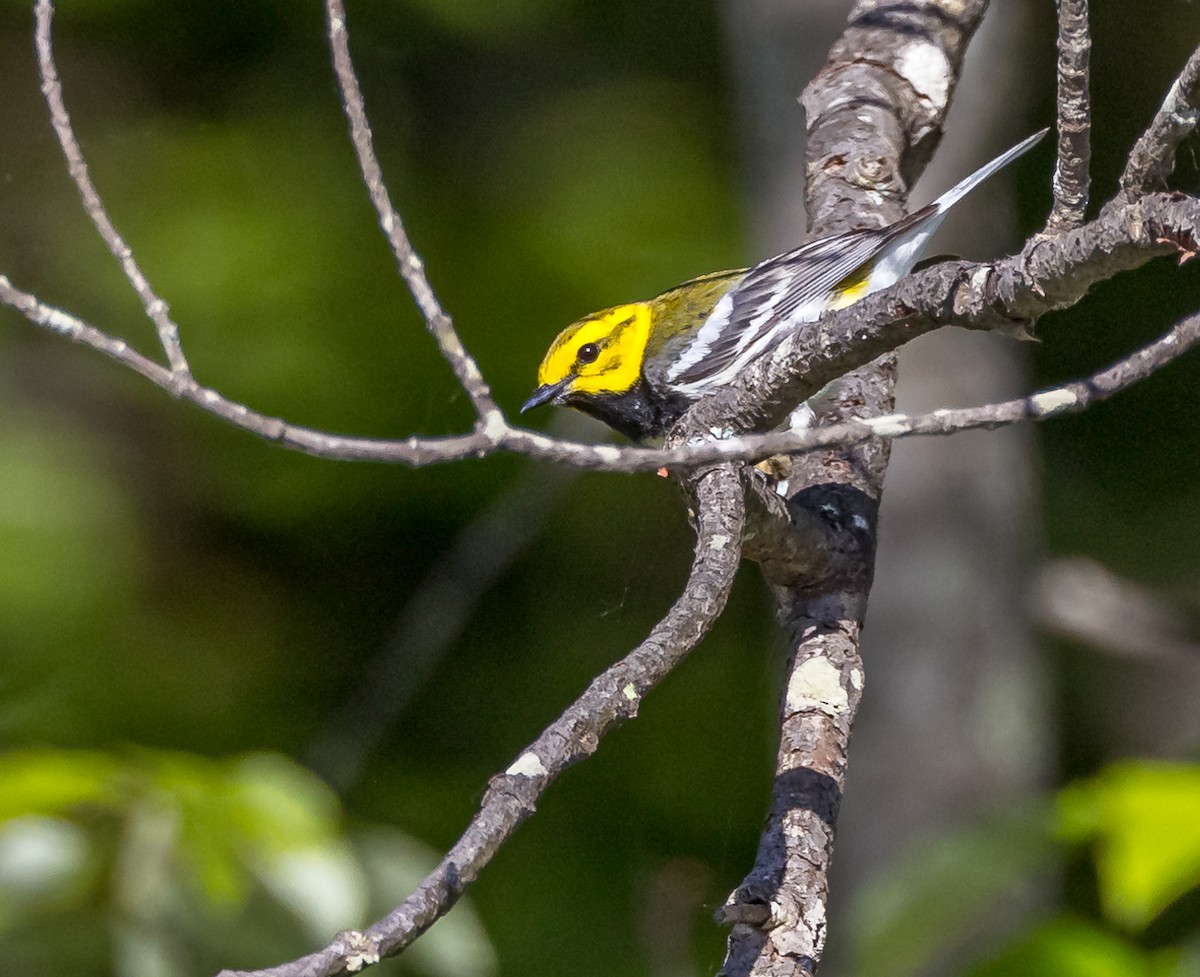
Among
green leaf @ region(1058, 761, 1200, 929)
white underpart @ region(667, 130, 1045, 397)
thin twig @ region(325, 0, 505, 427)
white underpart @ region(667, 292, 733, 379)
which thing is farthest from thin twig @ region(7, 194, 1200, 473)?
white underpart @ region(667, 292, 733, 379)

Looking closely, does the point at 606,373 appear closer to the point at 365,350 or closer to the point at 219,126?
the point at 365,350

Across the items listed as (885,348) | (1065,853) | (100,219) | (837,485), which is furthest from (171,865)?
(885,348)

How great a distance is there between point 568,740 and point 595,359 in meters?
2.80

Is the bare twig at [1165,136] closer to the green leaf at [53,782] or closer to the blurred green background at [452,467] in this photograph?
the green leaf at [53,782]

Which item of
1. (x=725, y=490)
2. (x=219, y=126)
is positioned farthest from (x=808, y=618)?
(x=219, y=126)

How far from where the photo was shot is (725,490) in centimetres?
193

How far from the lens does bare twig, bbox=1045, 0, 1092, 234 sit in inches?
61.9

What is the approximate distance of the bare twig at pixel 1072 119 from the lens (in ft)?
5.16

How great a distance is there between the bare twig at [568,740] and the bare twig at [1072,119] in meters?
0.57

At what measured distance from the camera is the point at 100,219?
1720 mm

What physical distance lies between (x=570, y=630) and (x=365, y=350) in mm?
1510

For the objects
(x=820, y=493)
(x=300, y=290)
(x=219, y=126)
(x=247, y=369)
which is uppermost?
(x=219, y=126)

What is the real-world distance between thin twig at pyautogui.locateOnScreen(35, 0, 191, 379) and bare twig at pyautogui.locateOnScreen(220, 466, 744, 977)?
51 cm

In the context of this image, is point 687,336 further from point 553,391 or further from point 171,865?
point 171,865
